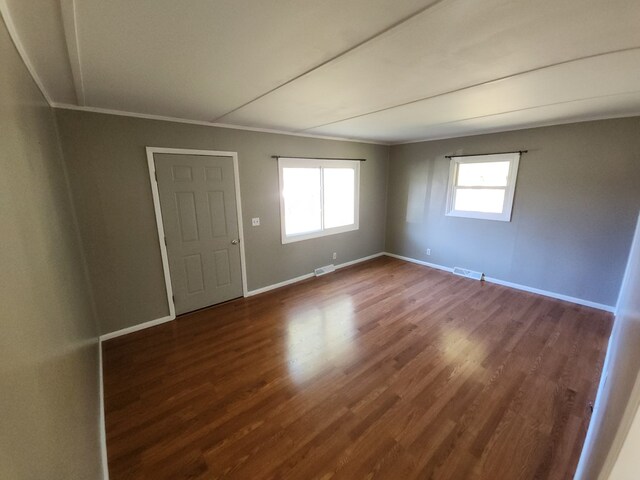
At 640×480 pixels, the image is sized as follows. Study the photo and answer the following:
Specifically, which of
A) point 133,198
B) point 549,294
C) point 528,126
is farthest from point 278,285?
point 528,126

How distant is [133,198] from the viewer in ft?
9.08

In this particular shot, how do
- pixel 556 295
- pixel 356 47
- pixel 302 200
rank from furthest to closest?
pixel 302 200
pixel 556 295
pixel 356 47

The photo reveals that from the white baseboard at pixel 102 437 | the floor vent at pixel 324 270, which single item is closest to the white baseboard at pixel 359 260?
the floor vent at pixel 324 270

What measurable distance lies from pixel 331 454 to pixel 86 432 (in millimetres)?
1357

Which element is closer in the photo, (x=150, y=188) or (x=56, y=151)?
(x=56, y=151)

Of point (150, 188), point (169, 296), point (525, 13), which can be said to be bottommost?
point (169, 296)

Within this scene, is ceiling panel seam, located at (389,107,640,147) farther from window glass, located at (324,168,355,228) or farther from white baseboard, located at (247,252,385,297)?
white baseboard, located at (247,252,385,297)

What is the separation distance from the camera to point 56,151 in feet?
6.88

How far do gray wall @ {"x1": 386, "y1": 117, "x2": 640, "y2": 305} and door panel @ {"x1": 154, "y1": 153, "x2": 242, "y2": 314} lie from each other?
3599 mm

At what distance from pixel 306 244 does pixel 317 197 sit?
833 mm

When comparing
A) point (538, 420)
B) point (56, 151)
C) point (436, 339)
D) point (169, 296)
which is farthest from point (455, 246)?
point (56, 151)

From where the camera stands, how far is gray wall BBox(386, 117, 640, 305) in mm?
3066

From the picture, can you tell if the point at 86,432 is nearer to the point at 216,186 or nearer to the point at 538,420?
the point at 216,186

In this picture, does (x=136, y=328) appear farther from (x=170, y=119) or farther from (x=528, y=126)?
(x=528, y=126)
